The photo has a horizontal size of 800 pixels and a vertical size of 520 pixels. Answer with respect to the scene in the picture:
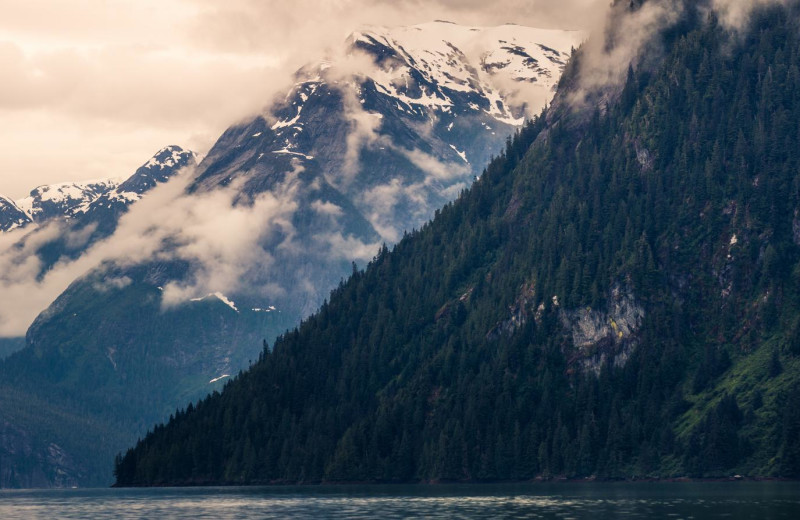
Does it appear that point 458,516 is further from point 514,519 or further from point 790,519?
point 790,519

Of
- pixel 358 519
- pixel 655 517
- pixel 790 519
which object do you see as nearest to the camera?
pixel 790 519

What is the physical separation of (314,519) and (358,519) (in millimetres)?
8763

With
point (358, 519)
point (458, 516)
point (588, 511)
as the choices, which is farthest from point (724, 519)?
point (358, 519)

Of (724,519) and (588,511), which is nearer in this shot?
(724,519)

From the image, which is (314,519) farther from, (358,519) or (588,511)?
(588,511)

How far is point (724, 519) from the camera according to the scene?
17275 centimetres

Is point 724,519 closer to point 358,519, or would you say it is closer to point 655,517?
point 655,517

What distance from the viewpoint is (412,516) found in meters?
196

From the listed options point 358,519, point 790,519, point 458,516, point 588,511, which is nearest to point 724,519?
point 790,519

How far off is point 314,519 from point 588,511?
142 ft

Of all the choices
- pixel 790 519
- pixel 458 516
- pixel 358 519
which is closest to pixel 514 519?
pixel 458 516

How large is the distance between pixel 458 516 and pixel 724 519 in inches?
1633

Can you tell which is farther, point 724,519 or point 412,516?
point 412,516

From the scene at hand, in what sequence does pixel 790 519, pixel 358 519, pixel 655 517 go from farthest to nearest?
pixel 358 519 < pixel 655 517 < pixel 790 519
